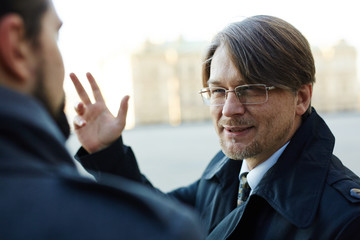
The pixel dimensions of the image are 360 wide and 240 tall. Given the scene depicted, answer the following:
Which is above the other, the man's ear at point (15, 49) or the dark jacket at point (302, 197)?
the man's ear at point (15, 49)

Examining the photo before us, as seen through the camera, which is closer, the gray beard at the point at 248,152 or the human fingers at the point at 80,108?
the human fingers at the point at 80,108

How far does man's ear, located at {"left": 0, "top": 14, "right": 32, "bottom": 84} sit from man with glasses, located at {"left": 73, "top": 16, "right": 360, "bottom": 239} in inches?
42.1

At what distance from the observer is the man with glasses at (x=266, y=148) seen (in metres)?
1.69

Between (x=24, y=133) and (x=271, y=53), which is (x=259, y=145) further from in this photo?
(x=24, y=133)

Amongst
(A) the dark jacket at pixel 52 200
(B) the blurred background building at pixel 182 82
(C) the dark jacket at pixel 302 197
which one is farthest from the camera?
(B) the blurred background building at pixel 182 82

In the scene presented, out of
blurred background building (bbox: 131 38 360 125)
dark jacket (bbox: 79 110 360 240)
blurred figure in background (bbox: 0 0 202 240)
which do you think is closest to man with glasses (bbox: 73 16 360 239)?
dark jacket (bbox: 79 110 360 240)

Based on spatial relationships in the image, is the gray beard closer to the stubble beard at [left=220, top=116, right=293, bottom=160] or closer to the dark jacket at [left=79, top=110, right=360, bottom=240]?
the stubble beard at [left=220, top=116, right=293, bottom=160]

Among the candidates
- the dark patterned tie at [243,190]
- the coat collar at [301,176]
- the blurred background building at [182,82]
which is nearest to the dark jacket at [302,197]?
the coat collar at [301,176]

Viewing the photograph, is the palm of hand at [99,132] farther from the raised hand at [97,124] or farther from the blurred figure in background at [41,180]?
the blurred figure in background at [41,180]

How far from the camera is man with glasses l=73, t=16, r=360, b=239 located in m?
1.69

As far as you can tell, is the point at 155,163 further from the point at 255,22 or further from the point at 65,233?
the point at 65,233

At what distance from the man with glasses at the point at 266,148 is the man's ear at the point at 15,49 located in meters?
1.07

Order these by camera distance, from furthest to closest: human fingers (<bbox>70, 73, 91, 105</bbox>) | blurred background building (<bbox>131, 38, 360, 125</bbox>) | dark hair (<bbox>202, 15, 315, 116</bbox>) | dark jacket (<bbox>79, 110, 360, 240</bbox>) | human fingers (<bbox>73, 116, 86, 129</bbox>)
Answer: blurred background building (<bbox>131, 38, 360, 125</bbox>), human fingers (<bbox>70, 73, 91, 105</bbox>), dark hair (<bbox>202, 15, 315, 116</bbox>), human fingers (<bbox>73, 116, 86, 129</bbox>), dark jacket (<bbox>79, 110, 360, 240</bbox>)

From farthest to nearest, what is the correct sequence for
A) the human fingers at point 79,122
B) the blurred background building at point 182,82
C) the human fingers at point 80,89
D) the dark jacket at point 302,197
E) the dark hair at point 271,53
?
the blurred background building at point 182,82
the human fingers at point 80,89
the dark hair at point 271,53
the human fingers at point 79,122
the dark jacket at point 302,197
